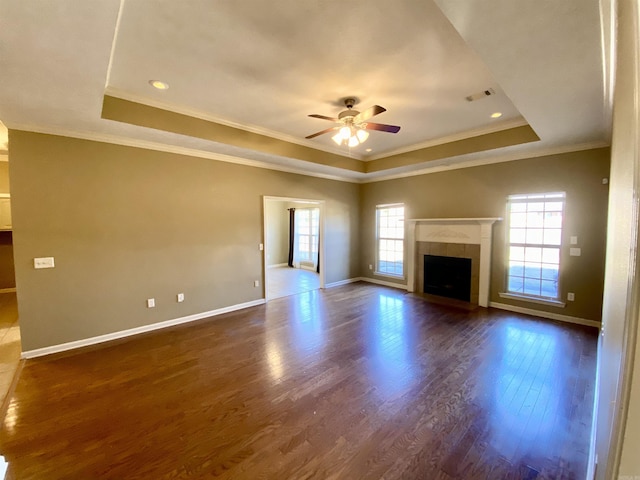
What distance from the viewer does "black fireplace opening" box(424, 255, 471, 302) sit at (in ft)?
17.3

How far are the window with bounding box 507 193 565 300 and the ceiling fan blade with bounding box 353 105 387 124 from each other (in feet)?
11.3

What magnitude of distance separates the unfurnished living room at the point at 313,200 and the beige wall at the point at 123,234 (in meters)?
0.03

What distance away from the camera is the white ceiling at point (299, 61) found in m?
1.69

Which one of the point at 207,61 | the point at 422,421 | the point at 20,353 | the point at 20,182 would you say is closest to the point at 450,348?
the point at 422,421

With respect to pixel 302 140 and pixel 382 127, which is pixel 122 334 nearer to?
pixel 302 140

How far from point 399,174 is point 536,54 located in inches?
167

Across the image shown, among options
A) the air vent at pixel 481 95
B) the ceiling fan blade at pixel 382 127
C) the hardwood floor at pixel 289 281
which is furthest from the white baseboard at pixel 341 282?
the air vent at pixel 481 95

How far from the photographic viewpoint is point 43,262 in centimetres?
326

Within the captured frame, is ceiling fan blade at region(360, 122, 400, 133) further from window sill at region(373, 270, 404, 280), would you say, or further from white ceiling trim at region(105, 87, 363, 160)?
window sill at region(373, 270, 404, 280)

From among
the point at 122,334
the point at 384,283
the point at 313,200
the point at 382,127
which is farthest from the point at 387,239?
the point at 122,334

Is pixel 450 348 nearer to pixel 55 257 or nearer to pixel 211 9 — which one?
pixel 211 9

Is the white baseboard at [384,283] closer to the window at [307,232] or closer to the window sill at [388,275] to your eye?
the window sill at [388,275]

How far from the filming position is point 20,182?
10.2 feet

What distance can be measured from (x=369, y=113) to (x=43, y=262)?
4.30 m
